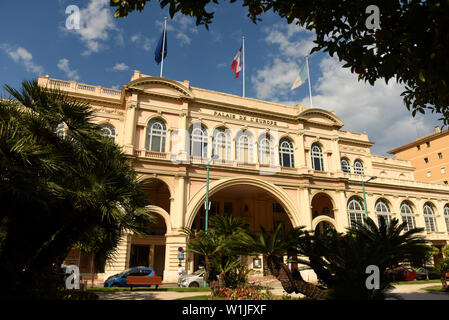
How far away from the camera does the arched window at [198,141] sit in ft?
90.9

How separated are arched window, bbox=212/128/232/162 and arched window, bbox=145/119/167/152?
188 inches

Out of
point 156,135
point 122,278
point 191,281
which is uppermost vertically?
point 156,135

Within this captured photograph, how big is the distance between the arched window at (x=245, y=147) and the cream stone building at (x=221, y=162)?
10 centimetres

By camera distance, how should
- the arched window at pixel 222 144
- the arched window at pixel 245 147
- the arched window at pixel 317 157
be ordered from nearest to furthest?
the arched window at pixel 222 144
the arched window at pixel 245 147
the arched window at pixel 317 157

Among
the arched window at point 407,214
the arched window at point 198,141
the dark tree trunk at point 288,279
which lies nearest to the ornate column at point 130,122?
the arched window at point 198,141

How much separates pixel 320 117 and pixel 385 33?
29.7 m

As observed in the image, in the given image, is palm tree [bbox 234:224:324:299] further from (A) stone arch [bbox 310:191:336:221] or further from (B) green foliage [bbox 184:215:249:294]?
(A) stone arch [bbox 310:191:336:221]

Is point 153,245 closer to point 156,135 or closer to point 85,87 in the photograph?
point 156,135

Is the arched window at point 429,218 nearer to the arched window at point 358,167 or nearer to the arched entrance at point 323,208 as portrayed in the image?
the arched window at point 358,167

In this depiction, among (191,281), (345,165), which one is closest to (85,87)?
(191,281)

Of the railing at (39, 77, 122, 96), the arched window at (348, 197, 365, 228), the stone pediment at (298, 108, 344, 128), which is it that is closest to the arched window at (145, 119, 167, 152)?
the railing at (39, 77, 122, 96)

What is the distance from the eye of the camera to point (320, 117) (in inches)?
1326
